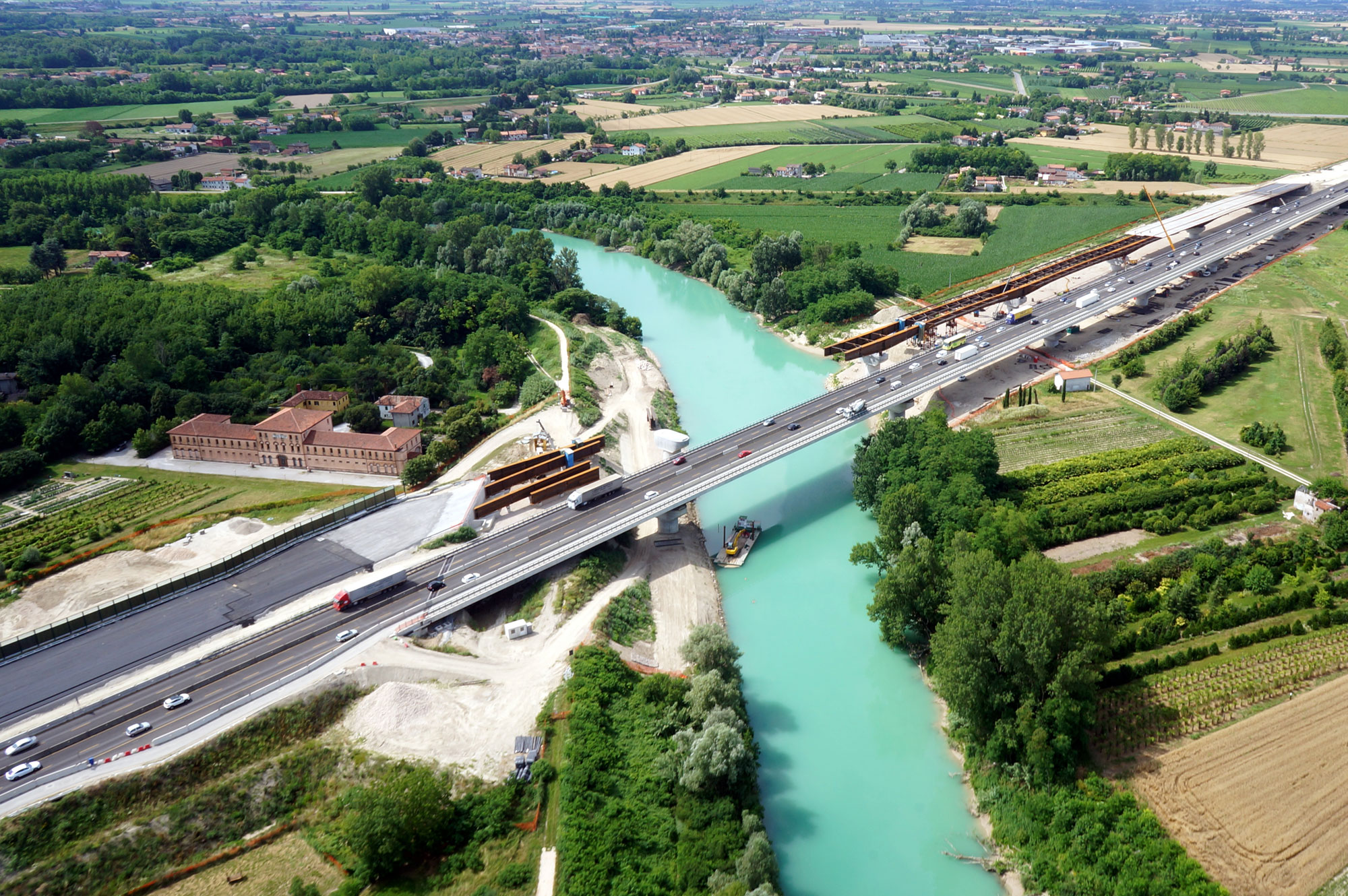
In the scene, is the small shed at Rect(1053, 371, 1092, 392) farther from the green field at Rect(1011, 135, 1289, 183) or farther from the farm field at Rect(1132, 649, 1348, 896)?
the green field at Rect(1011, 135, 1289, 183)

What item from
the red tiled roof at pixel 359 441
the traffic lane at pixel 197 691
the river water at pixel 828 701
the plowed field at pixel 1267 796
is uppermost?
the red tiled roof at pixel 359 441

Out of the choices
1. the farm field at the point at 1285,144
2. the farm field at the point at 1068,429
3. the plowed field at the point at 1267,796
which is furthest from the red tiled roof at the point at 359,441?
the farm field at the point at 1285,144

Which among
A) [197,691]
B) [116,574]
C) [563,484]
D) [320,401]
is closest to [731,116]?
[320,401]

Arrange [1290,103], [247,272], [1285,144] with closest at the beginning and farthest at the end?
[247,272] < [1285,144] < [1290,103]

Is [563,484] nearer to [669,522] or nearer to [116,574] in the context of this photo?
[669,522]

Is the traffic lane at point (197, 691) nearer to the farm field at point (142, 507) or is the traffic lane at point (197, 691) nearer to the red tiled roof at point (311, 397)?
the farm field at point (142, 507)

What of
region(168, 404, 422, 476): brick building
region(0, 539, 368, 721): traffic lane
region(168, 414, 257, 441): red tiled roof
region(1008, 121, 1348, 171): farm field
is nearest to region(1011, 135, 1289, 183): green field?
region(1008, 121, 1348, 171): farm field
